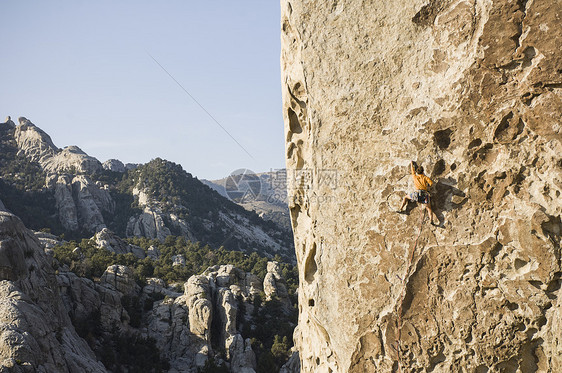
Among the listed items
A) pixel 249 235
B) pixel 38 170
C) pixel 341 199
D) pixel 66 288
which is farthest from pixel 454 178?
pixel 38 170

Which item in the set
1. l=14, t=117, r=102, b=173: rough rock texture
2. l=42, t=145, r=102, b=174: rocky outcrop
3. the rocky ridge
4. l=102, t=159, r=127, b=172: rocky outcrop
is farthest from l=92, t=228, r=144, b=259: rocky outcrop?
l=102, t=159, r=127, b=172: rocky outcrop

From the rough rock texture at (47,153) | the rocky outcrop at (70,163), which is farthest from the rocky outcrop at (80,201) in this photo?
the rough rock texture at (47,153)

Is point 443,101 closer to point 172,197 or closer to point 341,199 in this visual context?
point 341,199

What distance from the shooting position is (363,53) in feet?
19.2

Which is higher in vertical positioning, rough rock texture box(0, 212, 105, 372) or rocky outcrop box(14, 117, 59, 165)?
rocky outcrop box(14, 117, 59, 165)

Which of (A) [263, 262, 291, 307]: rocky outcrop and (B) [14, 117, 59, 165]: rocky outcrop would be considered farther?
(B) [14, 117, 59, 165]: rocky outcrop

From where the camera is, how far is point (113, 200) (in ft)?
224

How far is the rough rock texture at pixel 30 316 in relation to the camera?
1158 cm

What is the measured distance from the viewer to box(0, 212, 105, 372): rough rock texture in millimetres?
11578

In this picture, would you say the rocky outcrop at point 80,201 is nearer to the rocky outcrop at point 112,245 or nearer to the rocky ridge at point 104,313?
the rocky outcrop at point 112,245

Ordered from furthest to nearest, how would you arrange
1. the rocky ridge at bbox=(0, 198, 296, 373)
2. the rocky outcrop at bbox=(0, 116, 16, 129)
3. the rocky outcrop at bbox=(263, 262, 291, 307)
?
the rocky outcrop at bbox=(0, 116, 16, 129) < the rocky outcrop at bbox=(263, 262, 291, 307) < the rocky ridge at bbox=(0, 198, 296, 373)

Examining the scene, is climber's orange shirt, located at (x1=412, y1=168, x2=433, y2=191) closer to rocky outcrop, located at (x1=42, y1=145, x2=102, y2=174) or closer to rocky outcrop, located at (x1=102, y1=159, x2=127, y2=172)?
rocky outcrop, located at (x1=42, y1=145, x2=102, y2=174)

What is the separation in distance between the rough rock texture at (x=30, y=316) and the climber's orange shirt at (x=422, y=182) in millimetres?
11524

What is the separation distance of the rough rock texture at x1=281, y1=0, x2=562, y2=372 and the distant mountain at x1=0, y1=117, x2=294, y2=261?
54803mm
